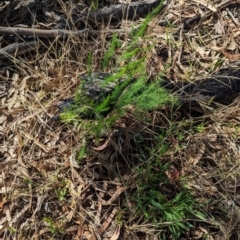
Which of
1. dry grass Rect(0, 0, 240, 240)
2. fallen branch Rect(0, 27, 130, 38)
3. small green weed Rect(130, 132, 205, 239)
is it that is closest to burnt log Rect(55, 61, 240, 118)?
dry grass Rect(0, 0, 240, 240)

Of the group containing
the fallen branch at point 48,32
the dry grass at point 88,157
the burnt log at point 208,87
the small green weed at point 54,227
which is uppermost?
the fallen branch at point 48,32

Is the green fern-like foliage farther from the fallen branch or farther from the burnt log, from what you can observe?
the fallen branch

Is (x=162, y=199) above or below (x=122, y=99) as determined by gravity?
below

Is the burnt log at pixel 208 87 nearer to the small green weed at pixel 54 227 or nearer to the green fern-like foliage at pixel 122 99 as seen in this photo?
the green fern-like foliage at pixel 122 99

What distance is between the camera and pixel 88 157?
6.55ft

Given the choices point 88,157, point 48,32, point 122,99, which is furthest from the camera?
point 48,32

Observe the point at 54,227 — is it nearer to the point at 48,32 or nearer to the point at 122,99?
the point at 122,99

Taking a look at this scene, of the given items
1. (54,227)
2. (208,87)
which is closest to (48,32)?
(208,87)

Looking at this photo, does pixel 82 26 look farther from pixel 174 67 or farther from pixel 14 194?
pixel 14 194

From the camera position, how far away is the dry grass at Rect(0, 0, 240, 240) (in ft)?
6.26

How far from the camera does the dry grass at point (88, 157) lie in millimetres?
1909

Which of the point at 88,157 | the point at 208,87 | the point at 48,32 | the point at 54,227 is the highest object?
the point at 48,32

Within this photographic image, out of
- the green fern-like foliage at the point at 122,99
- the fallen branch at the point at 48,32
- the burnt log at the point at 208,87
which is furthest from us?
the fallen branch at the point at 48,32

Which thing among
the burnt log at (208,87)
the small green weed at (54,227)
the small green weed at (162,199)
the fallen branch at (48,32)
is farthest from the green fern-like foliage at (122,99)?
the small green weed at (54,227)
